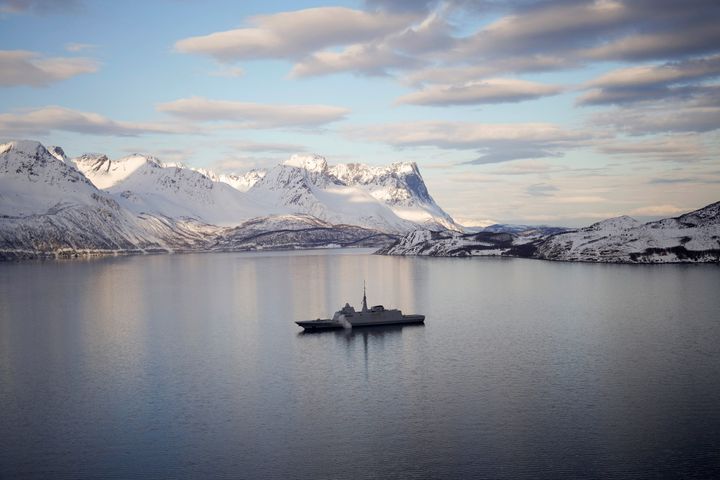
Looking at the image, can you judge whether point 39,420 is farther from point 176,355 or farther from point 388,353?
point 388,353

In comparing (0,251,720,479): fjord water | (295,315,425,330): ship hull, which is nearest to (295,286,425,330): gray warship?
(295,315,425,330): ship hull

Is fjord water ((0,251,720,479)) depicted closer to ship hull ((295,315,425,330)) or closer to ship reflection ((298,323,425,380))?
ship reflection ((298,323,425,380))

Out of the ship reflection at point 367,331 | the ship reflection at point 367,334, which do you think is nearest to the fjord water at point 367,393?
the ship reflection at point 367,334

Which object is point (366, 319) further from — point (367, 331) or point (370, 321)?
point (367, 331)

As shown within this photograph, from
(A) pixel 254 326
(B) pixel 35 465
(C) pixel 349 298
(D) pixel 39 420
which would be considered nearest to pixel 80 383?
(D) pixel 39 420

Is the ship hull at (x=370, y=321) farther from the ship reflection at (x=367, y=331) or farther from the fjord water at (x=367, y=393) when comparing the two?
the fjord water at (x=367, y=393)

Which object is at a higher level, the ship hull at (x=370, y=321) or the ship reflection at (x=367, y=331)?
the ship hull at (x=370, y=321)

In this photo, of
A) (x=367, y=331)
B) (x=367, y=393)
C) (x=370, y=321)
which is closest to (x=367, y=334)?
(x=367, y=331)

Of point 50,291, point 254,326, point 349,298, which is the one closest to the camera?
point 254,326

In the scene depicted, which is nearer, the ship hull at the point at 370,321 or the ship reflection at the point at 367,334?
the ship reflection at the point at 367,334
